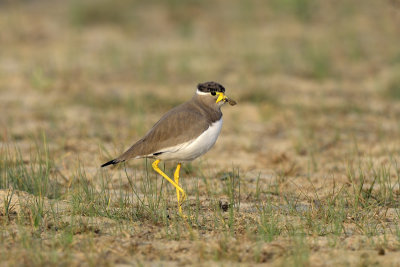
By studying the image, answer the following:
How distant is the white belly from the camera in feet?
15.5

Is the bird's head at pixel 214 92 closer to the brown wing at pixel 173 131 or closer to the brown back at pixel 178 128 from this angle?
the brown back at pixel 178 128

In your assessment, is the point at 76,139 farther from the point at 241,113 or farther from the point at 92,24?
the point at 92,24

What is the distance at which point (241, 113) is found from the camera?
365 inches

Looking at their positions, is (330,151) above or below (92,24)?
below

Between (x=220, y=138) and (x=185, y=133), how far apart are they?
3.29 m

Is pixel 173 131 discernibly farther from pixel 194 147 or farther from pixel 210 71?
pixel 210 71

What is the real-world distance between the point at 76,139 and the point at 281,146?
2.24 meters

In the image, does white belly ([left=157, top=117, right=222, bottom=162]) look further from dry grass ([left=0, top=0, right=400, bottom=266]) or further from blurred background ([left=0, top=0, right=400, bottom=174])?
blurred background ([left=0, top=0, right=400, bottom=174])

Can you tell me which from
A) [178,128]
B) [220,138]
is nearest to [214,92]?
[178,128]

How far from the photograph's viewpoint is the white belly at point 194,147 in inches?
186

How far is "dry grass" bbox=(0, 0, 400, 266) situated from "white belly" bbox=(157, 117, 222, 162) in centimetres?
33

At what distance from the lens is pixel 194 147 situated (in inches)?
186

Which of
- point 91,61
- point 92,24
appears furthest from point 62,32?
point 91,61

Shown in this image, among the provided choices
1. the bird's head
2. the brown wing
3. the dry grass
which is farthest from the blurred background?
the bird's head
